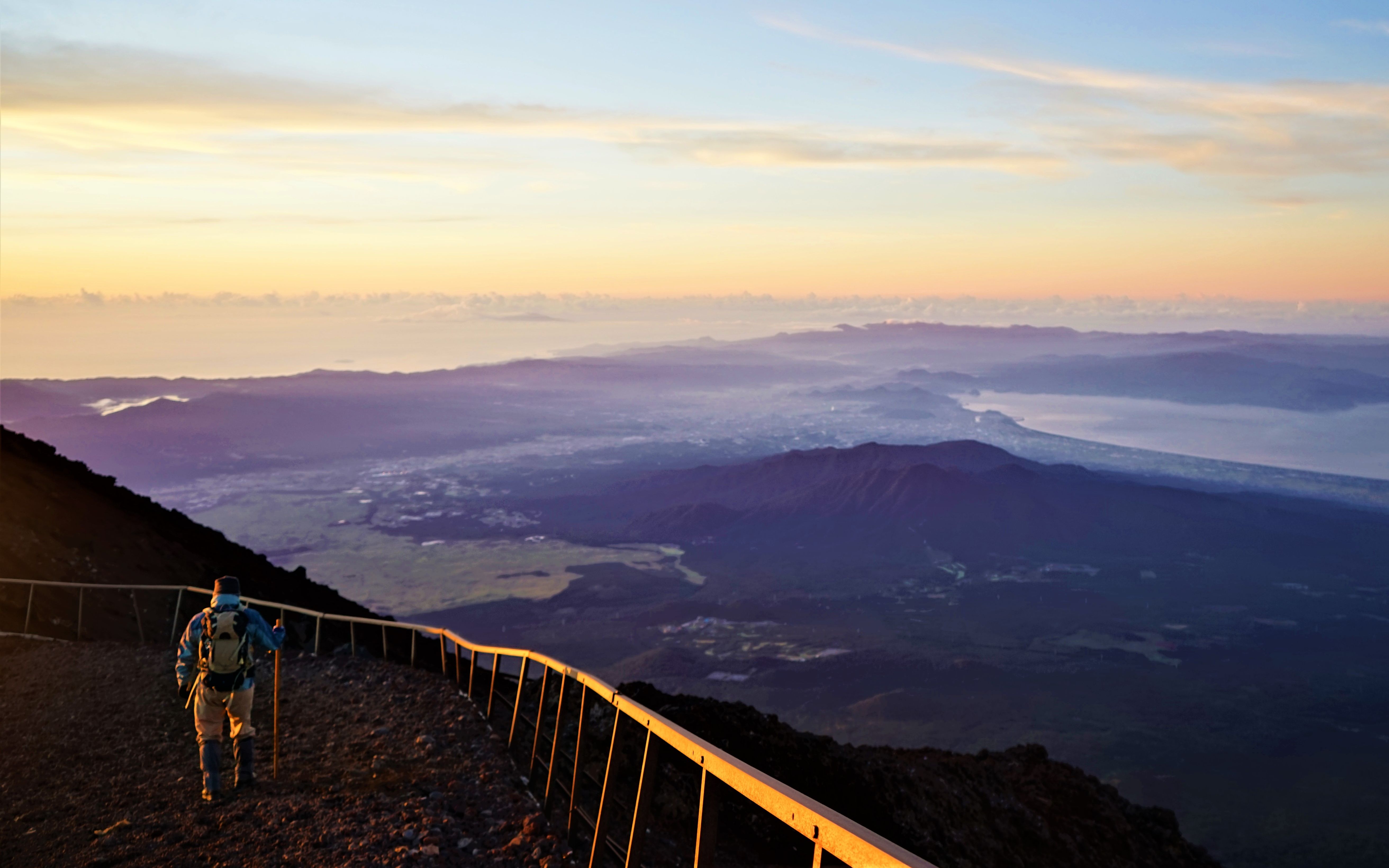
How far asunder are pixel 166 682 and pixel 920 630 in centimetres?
16957

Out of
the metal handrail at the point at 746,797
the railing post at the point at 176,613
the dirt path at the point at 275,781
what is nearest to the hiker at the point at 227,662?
the dirt path at the point at 275,781

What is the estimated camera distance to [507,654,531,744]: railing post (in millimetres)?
8133

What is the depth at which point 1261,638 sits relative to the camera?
171250 millimetres

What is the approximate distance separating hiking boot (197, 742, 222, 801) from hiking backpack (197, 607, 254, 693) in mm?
528

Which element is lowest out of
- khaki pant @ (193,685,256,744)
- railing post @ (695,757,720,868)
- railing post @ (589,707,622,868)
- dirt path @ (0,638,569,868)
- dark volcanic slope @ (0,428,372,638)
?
dark volcanic slope @ (0,428,372,638)

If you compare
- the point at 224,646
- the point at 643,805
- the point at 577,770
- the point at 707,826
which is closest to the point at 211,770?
the point at 224,646

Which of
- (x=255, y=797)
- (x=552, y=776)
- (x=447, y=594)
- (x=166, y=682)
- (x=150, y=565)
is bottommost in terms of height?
(x=447, y=594)

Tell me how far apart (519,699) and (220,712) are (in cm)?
272

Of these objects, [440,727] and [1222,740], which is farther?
[1222,740]

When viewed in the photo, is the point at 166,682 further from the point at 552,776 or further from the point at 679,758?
the point at 552,776

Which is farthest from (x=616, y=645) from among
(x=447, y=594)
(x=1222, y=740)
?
(x=1222, y=740)

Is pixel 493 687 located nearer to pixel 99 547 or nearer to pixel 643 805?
pixel 643 805

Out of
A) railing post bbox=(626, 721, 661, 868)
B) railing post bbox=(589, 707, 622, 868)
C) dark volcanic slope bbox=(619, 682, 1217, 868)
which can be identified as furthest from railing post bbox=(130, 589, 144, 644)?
railing post bbox=(626, 721, 661, 868)

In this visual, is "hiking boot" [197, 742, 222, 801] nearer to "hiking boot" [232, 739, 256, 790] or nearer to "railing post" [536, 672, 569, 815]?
"hiking boot" [232, 739, 256, 790]
